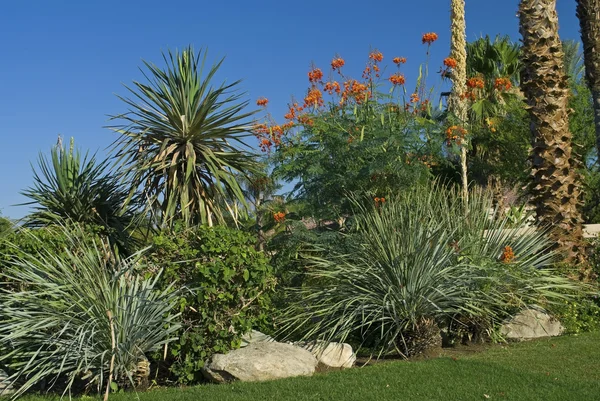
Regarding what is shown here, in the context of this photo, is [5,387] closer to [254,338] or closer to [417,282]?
[254,338]

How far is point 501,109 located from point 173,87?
15.8 meters

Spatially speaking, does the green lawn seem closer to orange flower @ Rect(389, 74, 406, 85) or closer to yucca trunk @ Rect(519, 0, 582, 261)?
yucca trunk @ Rect(519, 0, 582, 261)

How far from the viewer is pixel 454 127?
36.5 feet

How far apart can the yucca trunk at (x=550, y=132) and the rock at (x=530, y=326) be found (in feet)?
5.29

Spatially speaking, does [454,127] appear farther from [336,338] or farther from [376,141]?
[336,338]

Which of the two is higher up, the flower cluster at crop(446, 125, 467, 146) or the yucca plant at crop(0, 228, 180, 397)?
the flower cluster at crop(446, 125, 467, 146)

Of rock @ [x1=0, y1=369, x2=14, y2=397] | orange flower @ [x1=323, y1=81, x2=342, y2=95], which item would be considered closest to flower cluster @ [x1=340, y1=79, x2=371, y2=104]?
orange flower @ [x1=323, y1=81, x2=342, y2=95]

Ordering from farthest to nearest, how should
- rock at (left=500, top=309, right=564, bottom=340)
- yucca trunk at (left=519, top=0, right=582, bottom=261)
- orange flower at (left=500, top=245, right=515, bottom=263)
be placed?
yucca trunk at (left=519, top=0, right=582, bottom=261)
rock at (left=500, top=309, right=564, bottom=340)
orange flower at (left=500, top=245, right=515, bottom=263)

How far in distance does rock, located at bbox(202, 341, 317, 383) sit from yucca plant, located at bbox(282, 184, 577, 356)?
2.11ft

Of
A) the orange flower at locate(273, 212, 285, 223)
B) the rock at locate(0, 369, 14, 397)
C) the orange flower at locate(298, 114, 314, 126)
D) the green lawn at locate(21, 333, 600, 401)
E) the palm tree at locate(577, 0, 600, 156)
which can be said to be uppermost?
the palm tree at locate(577, 0, 600, 156)

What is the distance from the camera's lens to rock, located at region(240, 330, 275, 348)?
8.56m

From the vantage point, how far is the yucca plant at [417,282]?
8.49 meters

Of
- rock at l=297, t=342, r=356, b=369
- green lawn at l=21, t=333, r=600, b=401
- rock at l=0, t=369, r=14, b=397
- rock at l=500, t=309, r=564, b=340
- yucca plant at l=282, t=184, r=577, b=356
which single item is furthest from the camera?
rock at l=500, t=309, r=564, b=340

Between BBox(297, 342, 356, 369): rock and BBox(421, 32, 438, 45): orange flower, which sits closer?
BBox(297, 342, 356, 369): rock
